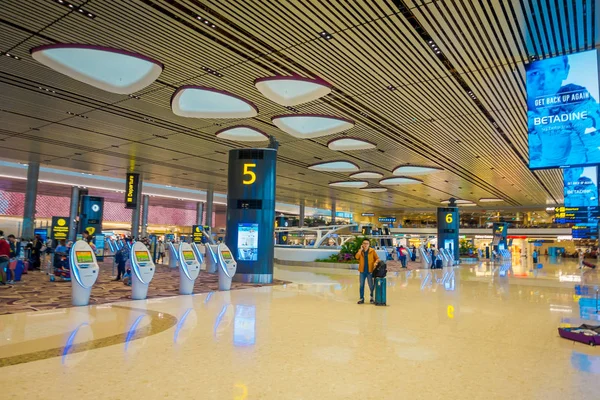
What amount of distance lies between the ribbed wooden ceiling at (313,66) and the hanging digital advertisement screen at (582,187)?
84.9 inches

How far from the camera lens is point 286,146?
17.2 m

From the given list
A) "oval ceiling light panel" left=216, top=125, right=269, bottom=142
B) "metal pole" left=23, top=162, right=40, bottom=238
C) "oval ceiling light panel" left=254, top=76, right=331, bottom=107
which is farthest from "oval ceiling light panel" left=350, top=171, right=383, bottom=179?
"metal pole" left=23, top=162, right=40, bottom=238

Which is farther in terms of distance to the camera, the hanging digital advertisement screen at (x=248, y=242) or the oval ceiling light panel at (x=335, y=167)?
the oval ceiling light panel at (x=335, y=167)

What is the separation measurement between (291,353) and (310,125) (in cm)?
1091

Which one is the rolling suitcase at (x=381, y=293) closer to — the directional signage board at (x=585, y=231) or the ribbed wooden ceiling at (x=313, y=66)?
the ribbed wooden ceiling at (x=313, y=66)

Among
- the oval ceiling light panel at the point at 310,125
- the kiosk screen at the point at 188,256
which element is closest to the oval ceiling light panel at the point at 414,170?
the oval ceiling light panel at the point at 310,125

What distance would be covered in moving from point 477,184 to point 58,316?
82.3 ft

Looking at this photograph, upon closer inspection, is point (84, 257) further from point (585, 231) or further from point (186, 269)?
point (585, 231)

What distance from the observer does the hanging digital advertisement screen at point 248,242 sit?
1362cm

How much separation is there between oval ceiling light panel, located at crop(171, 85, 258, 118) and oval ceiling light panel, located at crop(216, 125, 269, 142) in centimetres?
192

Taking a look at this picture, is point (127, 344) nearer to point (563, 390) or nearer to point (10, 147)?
point (563, 390)

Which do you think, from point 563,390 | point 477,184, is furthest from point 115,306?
point 477,184

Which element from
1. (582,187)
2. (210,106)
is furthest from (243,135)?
(582,187)

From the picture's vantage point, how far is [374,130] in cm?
1454
